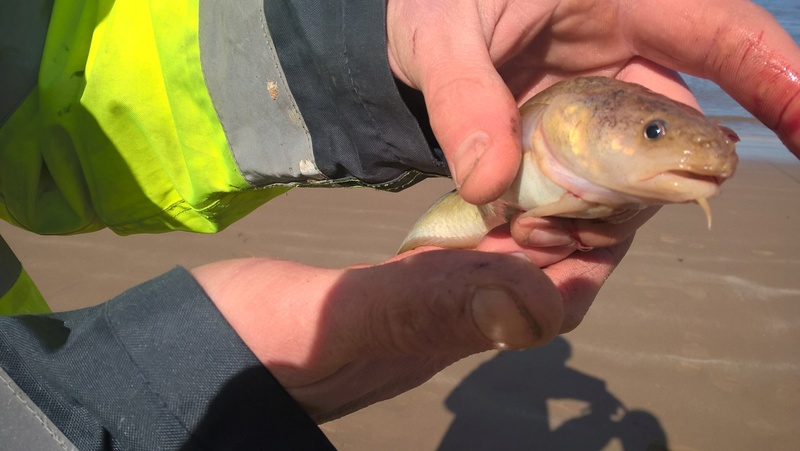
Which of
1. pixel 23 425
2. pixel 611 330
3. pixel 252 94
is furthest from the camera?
pixel 611 330

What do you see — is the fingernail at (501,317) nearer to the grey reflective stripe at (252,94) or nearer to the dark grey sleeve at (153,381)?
the dark grey sleeve at (153,381)

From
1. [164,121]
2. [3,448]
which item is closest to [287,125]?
[164,121]

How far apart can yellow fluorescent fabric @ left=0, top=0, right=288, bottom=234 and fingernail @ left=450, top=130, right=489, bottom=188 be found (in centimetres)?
111

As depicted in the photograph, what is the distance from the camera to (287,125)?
Result: 2.30 m

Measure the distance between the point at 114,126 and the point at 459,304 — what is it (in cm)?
165

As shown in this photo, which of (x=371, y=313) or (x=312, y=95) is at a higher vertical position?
(x=312, y=95)

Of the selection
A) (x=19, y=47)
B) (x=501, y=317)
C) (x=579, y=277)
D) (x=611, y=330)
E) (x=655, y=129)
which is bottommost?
(x=611, y=330)

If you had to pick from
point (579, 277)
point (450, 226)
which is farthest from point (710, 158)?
point (450, 226)

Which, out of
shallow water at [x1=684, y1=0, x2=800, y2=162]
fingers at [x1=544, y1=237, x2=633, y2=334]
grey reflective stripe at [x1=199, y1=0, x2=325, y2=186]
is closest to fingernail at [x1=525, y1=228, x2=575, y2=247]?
fingers at [x1=544, y1=237, x2=633, y2=334]

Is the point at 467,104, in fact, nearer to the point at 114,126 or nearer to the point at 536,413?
the point at 114,126

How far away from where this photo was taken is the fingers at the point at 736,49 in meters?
1.97

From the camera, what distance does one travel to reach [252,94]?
2250 millimetres

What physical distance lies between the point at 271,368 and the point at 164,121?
4.10 feet

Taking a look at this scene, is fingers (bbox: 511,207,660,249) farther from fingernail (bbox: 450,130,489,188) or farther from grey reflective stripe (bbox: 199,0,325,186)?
grey reflective stripe (bbox: 199,0,325,186)
